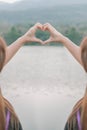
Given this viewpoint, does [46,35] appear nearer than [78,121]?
No

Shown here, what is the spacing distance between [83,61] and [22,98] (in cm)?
143

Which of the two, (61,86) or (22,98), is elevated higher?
(22,98)

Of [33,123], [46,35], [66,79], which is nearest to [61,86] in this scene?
[66,79]

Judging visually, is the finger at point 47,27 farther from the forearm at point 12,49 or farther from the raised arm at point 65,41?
the forearm at point 12,49

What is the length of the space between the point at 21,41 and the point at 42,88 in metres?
2.48

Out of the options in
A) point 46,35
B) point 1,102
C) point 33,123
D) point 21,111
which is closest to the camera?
point 1,102

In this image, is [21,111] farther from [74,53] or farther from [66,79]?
[66,79]

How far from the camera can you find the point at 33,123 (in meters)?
3.09

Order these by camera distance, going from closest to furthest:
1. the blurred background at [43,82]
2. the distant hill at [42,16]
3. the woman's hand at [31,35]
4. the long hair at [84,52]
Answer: the long hair at [84,52] < the woman's hand at [31,35] < the blurred background at [43,82] < the distant hill at [42,16]

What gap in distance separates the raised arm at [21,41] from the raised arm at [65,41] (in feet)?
0.20

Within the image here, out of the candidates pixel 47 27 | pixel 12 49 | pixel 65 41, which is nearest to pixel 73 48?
pixel 65 41

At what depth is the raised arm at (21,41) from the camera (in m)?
2.40

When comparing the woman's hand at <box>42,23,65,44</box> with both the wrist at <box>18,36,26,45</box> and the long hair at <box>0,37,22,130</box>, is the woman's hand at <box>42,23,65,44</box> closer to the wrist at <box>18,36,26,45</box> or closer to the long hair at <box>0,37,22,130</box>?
the wrist at <box>18,36,26,45</box>

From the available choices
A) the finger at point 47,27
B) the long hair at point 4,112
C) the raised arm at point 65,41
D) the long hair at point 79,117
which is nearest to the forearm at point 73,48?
the raised arm at point 65,41
